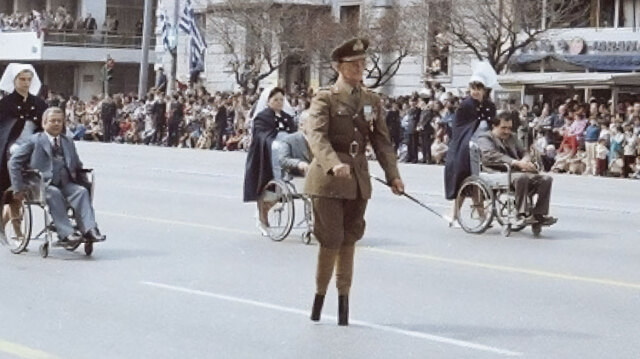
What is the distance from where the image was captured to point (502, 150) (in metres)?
17.5

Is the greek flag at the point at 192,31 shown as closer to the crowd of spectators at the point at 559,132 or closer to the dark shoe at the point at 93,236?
the crowd of spectators at the point at 559,132

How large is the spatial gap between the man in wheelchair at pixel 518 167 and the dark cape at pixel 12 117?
5217 mm

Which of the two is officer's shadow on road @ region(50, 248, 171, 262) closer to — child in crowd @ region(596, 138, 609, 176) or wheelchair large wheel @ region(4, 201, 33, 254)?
wheelchair large wheel @ region(4, 201, 33, 254)

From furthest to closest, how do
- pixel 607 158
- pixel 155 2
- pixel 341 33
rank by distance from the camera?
1. pixel 155 2
2. pixel 341 33
3. pixel 607 158

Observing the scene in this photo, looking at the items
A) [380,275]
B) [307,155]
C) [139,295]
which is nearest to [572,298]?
[380,275]

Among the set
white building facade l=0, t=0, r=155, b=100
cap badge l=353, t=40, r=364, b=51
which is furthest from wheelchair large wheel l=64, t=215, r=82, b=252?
white building facade l=0, t=0, r=155, b=100

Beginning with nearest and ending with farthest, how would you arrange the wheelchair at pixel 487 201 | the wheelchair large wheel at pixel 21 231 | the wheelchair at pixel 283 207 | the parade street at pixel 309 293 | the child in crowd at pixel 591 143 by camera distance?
1. the parade street at pixel 309 293
2. the wheelchair large wheel at pixel 21 231
3. the wheelchair at pixel 283 207
4. the wheelchair at pixel 487 201
5. the child in crowd at pixel 591 143

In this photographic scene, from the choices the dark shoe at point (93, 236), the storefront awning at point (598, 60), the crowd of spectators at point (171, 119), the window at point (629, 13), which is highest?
the window at point (629, 13)

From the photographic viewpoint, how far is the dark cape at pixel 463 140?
1780 cm

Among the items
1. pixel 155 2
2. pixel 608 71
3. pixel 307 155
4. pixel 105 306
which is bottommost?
pixel 105 306

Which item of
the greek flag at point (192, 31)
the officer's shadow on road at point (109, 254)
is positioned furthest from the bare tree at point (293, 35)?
the officer's shadow on road at point (109, 254)

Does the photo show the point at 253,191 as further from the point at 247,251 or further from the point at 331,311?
the point at 331,311

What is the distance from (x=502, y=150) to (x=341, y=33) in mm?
32455

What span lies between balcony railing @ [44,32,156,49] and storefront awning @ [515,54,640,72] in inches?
1198
